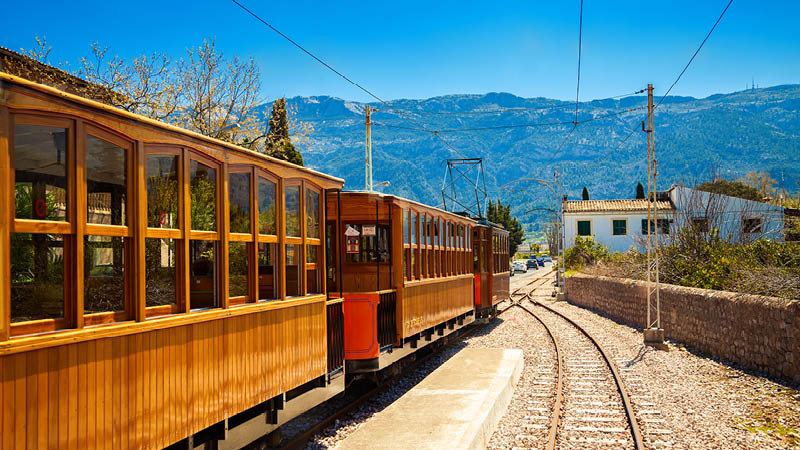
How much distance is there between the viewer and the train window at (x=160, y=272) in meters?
4.57

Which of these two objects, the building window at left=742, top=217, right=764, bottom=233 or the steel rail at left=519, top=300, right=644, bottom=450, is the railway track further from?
the building window at left=742, top=217, right=764, bottom=233

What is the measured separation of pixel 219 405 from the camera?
5215mm

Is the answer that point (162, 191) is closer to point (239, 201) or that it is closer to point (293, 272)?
point (239, 201)

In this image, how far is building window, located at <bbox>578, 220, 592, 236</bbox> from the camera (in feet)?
Answer: 176

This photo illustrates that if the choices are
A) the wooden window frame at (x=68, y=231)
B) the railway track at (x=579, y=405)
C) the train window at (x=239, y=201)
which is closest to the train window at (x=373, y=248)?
the railway track at (x=579, y=405)

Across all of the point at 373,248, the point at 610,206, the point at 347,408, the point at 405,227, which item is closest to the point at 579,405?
the point at 347,408

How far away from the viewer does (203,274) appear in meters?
5.30

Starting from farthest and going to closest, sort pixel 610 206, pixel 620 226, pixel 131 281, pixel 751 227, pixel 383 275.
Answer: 1. pixel 610 206
2. pixel 620 226
3. pixel 751 227
4. pixel 383 275
5. pixel 131 281

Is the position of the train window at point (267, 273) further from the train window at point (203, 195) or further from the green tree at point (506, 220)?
the green tree at point (506, 220)

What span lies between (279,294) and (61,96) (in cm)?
304

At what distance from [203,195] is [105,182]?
3.66 ft

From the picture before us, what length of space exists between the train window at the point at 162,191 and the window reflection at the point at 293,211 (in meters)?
1.87

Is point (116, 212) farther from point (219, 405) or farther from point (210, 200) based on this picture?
point (219, 405)

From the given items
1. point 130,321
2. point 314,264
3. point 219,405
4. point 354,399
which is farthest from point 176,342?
point 354,399
